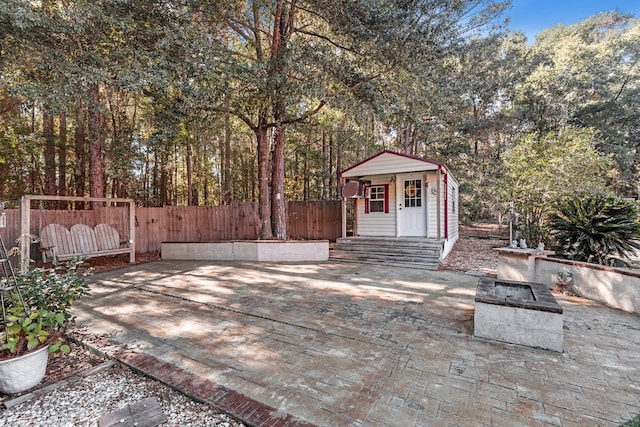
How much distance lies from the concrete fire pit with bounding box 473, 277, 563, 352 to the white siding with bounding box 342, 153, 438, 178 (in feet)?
17.8

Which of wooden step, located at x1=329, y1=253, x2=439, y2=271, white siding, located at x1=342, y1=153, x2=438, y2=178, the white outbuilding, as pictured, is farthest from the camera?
the white outbuilding

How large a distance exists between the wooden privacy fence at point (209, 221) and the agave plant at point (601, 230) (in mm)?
6719

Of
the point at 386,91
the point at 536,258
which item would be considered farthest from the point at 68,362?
the point at 386,91

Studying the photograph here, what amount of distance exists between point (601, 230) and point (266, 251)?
6.72 meters

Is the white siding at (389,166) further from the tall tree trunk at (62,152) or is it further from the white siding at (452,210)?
the tall tree trunk at (62,152)

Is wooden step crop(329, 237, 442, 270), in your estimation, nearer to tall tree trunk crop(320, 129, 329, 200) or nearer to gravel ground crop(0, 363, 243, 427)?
tall tree trunk crop(320, 129, 329, 200)

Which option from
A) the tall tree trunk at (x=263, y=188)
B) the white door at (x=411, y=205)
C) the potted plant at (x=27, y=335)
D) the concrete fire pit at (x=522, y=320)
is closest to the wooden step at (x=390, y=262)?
the white door at (x=411, y=205)

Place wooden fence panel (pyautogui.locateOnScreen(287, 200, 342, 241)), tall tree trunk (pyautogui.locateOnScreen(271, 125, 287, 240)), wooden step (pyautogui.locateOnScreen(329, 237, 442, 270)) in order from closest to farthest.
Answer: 1. wooden step (pyautogui.locateOnScreen(329, 237, 442, 270))
2. tall tree trunk (pyautogui.locateOnScreen(271, 125, 287, 240))
3. wooden fence panel (pyautogui.locateOnScreen(287, 200, 342, 241))

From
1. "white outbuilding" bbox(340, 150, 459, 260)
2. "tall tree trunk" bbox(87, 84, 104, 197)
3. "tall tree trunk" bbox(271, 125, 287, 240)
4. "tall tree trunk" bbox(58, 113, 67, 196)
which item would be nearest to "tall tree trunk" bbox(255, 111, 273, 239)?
"tall tree trunk" bbox(271, 125, 287, 240)

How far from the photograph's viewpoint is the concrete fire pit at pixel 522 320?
8.98 feet

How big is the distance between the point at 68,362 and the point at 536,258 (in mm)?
6433

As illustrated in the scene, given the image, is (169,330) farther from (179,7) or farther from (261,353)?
(179,7)

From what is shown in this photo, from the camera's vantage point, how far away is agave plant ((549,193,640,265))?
4.62 metres

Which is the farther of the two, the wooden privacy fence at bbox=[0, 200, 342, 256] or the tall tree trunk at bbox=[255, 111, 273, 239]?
the wooden privacy fence at bbox=[0, 200, 342, 256]
